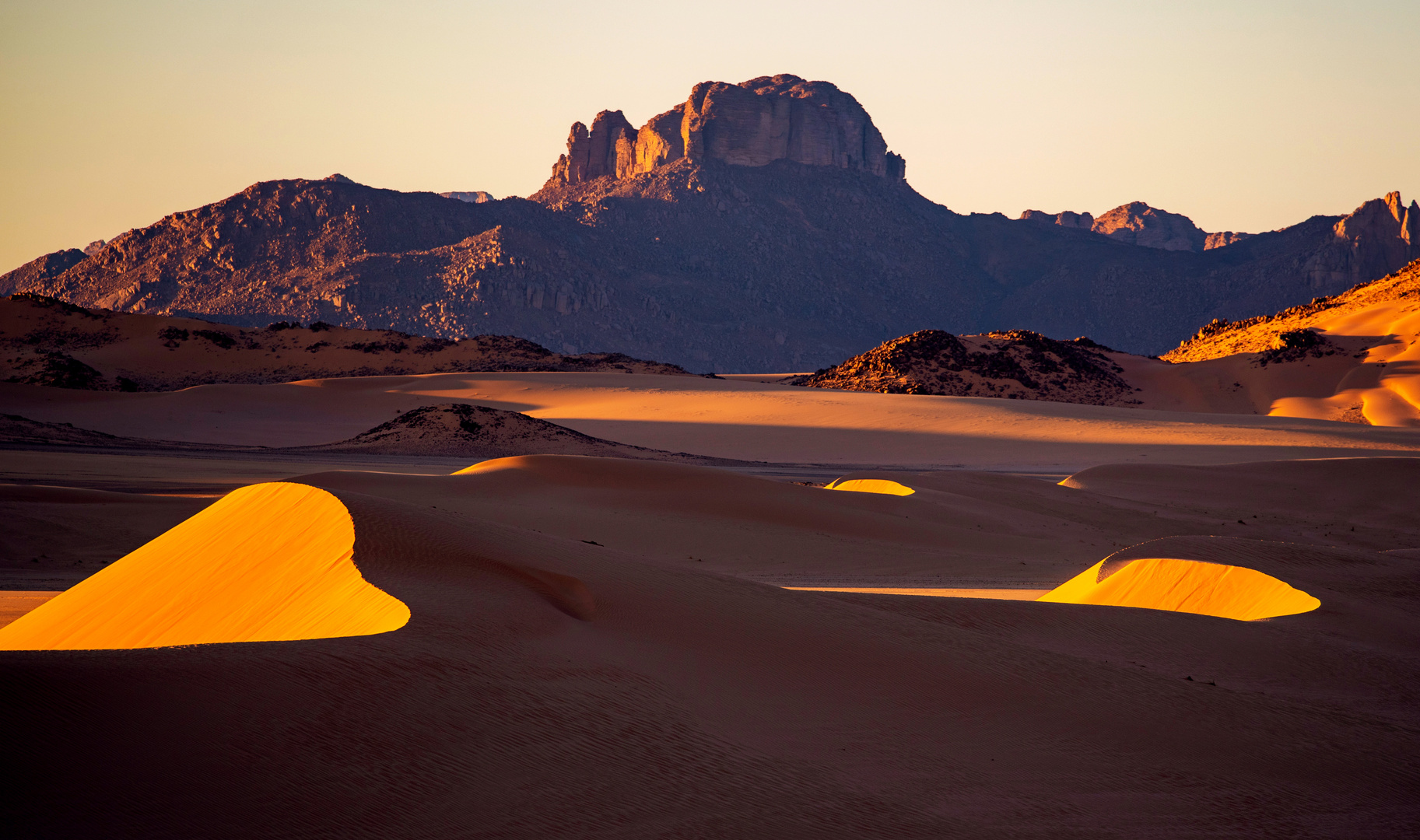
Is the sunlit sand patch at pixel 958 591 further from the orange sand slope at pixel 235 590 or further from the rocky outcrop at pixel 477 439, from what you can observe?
the rocky outcrop at pixel 477 439

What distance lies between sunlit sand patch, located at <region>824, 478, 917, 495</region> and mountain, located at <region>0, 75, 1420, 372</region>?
110 m

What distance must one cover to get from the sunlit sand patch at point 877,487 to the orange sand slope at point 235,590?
532 inches

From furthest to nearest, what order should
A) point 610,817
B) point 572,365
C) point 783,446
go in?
point 572,365 → point 783,446 → point 610,817

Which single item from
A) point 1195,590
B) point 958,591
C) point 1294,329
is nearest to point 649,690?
point 1195,590

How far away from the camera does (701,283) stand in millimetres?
159125

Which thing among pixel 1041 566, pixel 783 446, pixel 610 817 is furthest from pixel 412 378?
pixel 610 817

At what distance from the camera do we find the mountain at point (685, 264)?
443 feet

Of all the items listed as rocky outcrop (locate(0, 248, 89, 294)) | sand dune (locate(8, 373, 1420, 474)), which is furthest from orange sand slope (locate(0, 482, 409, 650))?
rocky outcrop (locate(0, 248, 89, 294))

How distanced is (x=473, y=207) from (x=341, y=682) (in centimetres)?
15936

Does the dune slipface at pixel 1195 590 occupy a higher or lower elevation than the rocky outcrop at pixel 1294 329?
lower

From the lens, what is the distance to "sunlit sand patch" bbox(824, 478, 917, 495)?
19841 millimetres

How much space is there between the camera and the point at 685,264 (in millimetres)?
162875

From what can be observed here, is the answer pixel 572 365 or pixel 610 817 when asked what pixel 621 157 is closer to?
pixel 572 365

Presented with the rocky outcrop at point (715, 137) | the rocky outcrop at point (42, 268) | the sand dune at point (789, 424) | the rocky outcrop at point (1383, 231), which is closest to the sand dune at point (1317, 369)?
the sand dune at point (789, 424)
